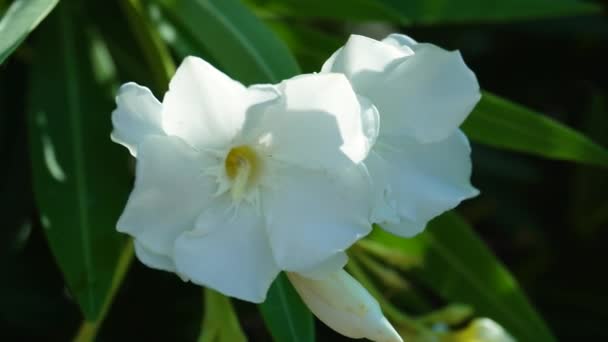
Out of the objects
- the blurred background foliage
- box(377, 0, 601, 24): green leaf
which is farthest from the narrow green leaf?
box(377, 0, 601, 24): green leaf

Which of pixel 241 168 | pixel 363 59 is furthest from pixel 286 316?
pixel 363 59

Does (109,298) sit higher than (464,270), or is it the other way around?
(109,298)

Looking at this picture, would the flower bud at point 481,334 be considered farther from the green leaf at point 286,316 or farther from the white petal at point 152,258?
the white petal at point 152,258

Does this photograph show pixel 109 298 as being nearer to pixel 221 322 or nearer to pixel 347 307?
pixel 221 322

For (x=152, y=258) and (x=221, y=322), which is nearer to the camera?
(x=152, y=258)

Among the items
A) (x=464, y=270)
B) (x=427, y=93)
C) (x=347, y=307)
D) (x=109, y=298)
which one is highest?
(x=427, y=93)

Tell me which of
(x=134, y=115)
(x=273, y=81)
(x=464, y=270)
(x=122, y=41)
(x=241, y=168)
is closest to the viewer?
(x=134, y=115)

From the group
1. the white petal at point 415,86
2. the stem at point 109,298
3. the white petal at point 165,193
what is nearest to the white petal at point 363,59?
the white petal at point 415,86

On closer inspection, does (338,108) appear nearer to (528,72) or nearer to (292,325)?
(292,325)
